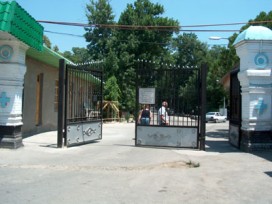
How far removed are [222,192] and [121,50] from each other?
34905 millimetres

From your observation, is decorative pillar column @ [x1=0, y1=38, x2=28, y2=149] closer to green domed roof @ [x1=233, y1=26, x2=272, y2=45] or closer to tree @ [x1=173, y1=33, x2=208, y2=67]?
green domed roof @ [x1=233, y1=26, x2=272, y2=45]

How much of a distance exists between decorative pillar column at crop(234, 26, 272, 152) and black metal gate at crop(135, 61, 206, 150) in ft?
4.81

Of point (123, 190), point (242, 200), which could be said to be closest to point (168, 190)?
point (123, 190)

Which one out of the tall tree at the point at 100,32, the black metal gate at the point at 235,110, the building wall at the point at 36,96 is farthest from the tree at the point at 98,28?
the black metal gate at the point at 235,110

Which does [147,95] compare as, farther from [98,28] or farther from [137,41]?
[98,28]

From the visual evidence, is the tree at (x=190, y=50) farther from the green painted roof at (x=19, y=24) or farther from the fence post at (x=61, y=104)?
the green painted roof at (x=19, y=24)

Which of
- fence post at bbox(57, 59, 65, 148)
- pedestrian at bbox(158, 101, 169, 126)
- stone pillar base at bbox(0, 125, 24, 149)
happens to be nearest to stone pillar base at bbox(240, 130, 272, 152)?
pedestrian at bbox(158, 101, 169, 126)

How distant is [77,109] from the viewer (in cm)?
1577

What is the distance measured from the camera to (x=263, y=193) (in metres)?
7.39

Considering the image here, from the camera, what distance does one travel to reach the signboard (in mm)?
13625

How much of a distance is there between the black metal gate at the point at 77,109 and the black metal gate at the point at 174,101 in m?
1.90

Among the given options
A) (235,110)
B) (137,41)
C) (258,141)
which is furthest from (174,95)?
(137,41)

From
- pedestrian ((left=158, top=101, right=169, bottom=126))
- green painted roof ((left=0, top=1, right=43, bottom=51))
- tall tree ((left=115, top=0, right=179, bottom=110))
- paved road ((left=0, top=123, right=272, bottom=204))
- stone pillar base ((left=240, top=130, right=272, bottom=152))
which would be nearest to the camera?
paved road ((left=0, top=123, right=272, bottom=204))

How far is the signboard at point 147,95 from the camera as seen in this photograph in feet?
→ 44.7
